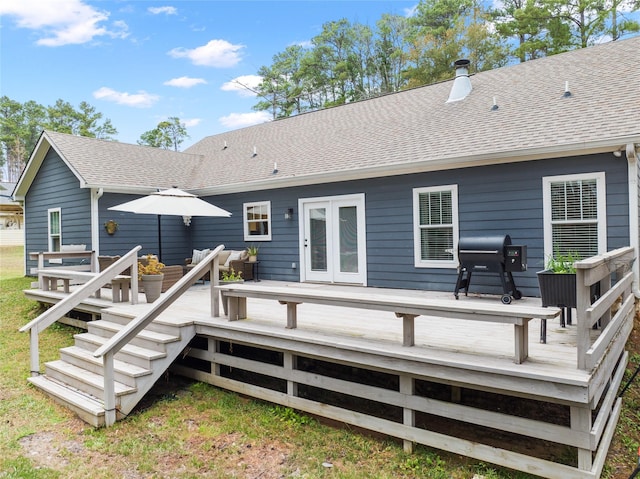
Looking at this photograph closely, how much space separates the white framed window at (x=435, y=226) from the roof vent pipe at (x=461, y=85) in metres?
2.68

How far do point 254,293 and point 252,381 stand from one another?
1368 mm

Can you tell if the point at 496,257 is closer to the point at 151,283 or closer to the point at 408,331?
the point at 408,331

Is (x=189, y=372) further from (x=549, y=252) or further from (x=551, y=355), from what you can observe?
(x=549, y=252)

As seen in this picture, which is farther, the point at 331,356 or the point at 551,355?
the point at 331,356

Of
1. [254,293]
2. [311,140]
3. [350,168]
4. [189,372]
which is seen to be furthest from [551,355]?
[311,140]

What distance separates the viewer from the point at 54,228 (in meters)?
11.5

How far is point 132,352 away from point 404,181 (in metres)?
5.09

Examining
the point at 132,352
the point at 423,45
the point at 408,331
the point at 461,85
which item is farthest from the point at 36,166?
the point at 423,45

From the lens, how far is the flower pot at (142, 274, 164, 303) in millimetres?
6410

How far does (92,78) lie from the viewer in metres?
29.3

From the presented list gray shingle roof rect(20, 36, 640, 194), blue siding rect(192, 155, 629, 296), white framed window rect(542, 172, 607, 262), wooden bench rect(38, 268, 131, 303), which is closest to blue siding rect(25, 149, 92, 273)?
gray shingle roof rect(20, 36, 640, 194)

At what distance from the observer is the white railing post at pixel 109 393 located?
395 cm

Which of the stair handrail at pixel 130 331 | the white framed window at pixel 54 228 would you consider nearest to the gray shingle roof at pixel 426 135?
the white framed window at pixel 54 228

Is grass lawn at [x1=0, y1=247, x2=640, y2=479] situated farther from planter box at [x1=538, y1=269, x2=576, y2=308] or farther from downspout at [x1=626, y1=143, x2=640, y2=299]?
downspout at [x1=626, y1=143, x2=640, y2=299]
